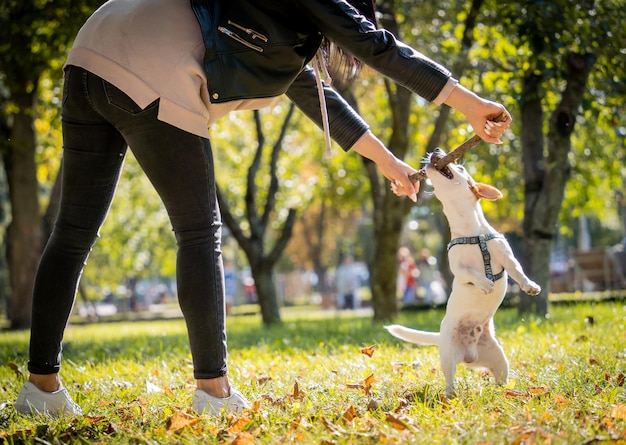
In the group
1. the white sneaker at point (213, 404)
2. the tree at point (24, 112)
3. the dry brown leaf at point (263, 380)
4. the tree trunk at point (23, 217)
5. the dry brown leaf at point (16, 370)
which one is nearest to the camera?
the white sneaker at point (213, 404)

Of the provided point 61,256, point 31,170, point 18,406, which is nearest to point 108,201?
point 61,256

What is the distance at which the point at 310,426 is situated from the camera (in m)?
2.54

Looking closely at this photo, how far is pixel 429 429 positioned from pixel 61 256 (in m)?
1.62

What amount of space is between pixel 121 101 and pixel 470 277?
5.25ft

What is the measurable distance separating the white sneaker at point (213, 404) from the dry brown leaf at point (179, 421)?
0.33 ft

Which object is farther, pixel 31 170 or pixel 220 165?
pixel 220 165

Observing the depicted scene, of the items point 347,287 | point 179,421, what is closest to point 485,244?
point 179,421

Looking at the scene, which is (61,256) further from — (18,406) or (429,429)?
(429,429)

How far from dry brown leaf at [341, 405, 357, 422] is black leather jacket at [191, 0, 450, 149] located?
1.20 metres

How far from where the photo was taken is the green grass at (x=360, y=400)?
238cm

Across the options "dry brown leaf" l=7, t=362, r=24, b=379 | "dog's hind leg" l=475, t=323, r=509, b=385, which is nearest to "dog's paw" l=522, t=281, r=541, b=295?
"dog's hind leg" l=475, t=323, r=509, b=385

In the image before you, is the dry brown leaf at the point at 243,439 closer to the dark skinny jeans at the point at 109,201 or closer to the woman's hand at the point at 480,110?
the dark skinny jeans at the point at 109,201

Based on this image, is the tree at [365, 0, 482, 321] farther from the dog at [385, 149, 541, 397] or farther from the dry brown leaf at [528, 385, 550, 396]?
the dry brown leaf at [528, 385, 550, 396]

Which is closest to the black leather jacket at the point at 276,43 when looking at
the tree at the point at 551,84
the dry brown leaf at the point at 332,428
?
the dry brown leaf at the point at 332,428
